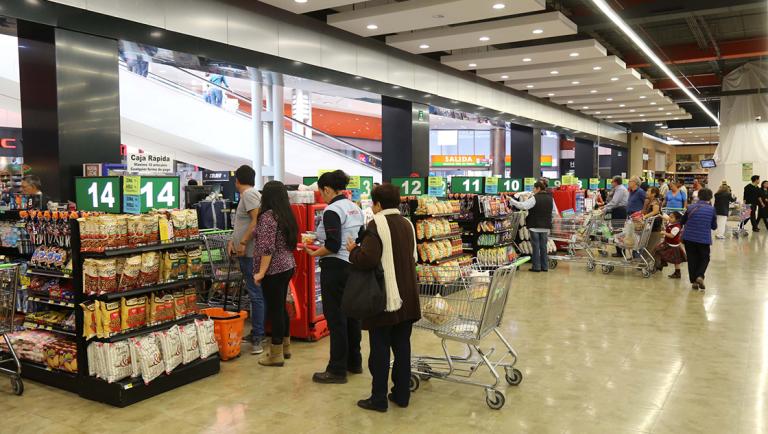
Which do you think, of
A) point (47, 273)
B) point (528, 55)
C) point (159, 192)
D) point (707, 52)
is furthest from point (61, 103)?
point (707, 52)

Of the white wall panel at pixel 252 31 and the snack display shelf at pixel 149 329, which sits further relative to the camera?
the white wall panel at pixel 252 31

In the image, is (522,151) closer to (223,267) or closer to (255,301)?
(223,267)

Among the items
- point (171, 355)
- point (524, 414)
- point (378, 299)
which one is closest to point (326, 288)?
point (378, 299)

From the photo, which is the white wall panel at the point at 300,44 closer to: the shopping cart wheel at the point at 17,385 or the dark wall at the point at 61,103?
the dark wall at the point at 61,103

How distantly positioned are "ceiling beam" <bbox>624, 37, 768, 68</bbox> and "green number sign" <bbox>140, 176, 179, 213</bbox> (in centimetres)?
1322

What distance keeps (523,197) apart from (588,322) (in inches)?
178

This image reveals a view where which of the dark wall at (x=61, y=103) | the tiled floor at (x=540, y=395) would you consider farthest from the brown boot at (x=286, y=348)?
the dark wall at (x=61, y=103)

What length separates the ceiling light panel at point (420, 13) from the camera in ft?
25.7

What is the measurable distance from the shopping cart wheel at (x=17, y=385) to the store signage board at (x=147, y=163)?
6.50ft

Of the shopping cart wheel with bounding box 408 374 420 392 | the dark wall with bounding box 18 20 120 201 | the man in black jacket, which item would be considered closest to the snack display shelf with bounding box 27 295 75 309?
the dark wall with bounding box 18 20 120 201

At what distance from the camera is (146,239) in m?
4.67

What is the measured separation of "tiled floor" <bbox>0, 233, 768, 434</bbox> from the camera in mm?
3949

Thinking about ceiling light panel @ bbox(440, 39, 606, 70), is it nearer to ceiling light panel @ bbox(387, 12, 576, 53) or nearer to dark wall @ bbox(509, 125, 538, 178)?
ceiling light panel @ bbox(387, 12, 576, 53)

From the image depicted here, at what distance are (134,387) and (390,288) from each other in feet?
6.86
